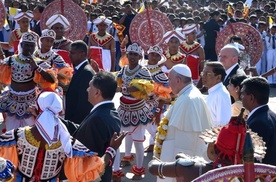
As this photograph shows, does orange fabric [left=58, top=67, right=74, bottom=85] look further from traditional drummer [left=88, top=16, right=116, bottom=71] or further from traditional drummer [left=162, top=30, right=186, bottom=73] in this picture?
traditional drummer [left=88, top=16, right=116, bottom=71]

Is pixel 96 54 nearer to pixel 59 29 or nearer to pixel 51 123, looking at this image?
pixel 59 29

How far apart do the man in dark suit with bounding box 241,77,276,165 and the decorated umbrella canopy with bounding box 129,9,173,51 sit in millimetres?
5468

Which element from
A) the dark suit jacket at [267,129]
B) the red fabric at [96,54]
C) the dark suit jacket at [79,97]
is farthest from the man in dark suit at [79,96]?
the red fabric at [96,54]

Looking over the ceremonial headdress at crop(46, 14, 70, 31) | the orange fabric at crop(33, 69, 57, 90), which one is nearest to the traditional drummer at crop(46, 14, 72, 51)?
the ceremonial headdress at crop(46, 14, 70, 31)

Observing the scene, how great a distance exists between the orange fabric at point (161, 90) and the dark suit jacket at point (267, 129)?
12.1ft

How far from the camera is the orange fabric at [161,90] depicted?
28.2 feet

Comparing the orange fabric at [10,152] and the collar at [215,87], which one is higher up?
the collar at [215,87]

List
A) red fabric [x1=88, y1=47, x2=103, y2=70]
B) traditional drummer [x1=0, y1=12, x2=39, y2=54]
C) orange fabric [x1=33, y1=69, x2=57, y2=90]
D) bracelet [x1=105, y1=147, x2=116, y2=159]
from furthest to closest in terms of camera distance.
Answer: red fabric [x1=88, y1=47, x2=103, y2=70]
traditional drummer [x1=0, y1=12, x2=39, y2=54]
orange fabric [x1=33, y1=69, x2=57, y2=90]
bracelet [x1=105, y1=147, x2=116, y2=159]

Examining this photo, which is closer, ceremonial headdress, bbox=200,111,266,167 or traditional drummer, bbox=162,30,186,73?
ceremonial headdress, bbox=200,111,266,167

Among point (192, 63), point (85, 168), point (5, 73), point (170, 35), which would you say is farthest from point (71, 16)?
point (85, 168)

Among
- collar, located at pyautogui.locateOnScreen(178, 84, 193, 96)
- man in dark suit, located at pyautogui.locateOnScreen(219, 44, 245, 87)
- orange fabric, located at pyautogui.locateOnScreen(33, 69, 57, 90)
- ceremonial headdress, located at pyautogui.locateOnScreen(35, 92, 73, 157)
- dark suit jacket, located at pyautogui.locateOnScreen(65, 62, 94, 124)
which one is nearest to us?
ceremonial headdress, located at pyautogui.locateOnScreen(35, 92, 73, 157)

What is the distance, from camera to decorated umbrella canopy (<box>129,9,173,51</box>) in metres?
10.5

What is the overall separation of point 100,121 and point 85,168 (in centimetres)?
55

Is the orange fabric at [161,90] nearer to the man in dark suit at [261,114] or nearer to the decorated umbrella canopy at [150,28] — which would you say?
the decorated umbrella canopy at [150,28]
